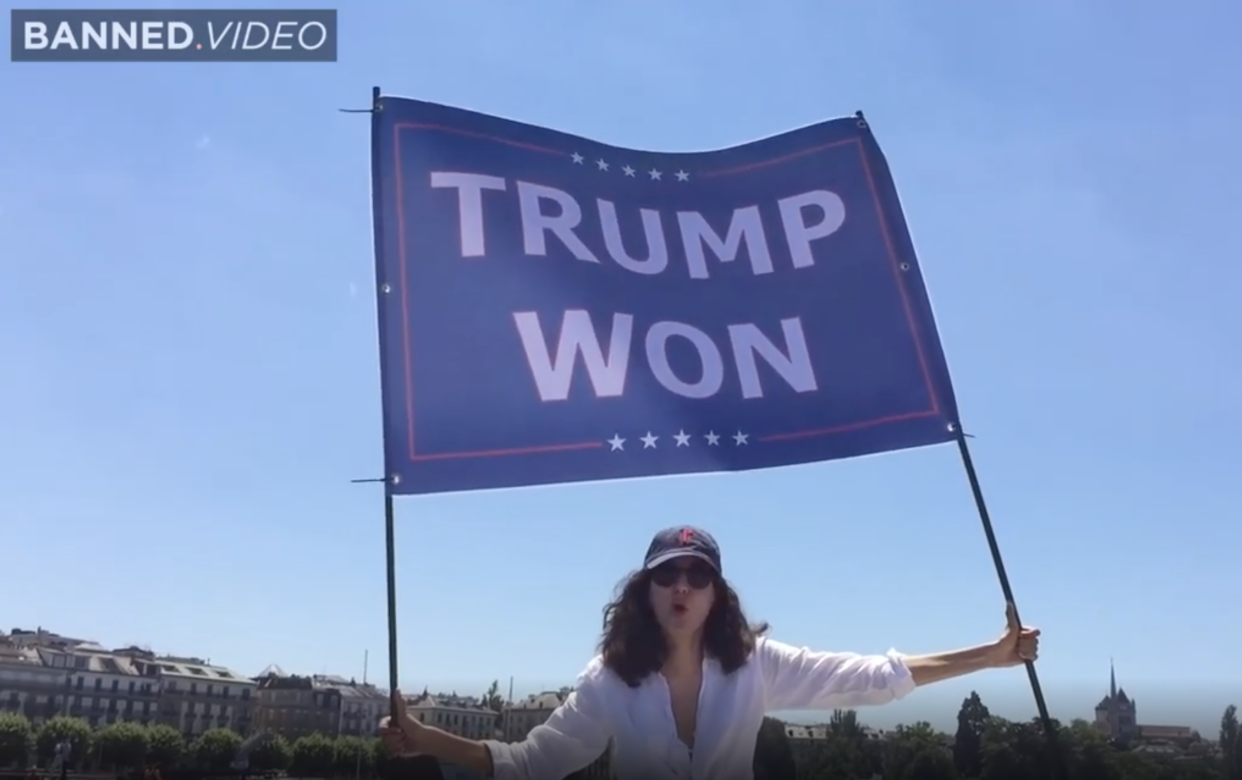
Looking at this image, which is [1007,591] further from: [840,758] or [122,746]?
[840,758]

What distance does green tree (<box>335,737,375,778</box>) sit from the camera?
412ft

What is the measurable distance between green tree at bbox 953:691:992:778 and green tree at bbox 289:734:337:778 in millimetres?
65057

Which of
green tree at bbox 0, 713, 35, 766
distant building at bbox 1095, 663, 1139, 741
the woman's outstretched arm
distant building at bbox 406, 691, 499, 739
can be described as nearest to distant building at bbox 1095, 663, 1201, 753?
distant building at bbox 1095, 663, 1139, 741

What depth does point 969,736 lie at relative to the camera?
13050 centimetres

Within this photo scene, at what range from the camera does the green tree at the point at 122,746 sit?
357ft

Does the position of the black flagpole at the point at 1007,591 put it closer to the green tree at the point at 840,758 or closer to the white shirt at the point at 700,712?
the white shirt at the point at 700,712

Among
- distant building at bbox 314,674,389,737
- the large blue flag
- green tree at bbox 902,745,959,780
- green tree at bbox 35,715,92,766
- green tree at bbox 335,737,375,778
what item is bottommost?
the large blue flag

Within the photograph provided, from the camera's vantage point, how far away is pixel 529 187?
17.9ft

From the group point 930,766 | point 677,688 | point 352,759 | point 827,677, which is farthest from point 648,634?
point 352,759

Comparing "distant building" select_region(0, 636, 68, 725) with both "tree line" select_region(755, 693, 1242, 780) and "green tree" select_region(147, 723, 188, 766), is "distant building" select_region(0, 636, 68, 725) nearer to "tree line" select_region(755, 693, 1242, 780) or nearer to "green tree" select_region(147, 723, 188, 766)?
"green tree" select_region(147, 723, 188, 766)

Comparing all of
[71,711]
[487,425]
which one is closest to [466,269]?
[487,425]

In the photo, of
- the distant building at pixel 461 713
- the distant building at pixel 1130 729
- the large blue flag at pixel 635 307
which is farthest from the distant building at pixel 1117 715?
the large blue flag at pixel 635 307

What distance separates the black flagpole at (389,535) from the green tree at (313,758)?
127 metres

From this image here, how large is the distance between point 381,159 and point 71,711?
144 m
